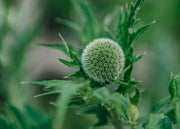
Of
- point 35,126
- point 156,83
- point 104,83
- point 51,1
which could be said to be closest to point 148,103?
point 156,83

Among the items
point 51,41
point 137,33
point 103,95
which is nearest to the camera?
point 103,95

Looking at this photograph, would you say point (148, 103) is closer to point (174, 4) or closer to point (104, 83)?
point (104, 83)

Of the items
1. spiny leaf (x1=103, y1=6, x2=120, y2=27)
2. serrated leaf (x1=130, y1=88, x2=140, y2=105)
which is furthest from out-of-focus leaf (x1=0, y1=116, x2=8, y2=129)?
spiny leaf (x1=103, y1=6, x2=120, y2=27)

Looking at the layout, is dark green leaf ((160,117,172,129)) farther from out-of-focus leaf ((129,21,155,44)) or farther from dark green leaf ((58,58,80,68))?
dark green leaf ((58,58,80,68))

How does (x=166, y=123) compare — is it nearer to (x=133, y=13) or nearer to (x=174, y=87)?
(x=174, y=87)

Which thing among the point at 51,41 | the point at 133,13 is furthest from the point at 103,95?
the point at 51,41

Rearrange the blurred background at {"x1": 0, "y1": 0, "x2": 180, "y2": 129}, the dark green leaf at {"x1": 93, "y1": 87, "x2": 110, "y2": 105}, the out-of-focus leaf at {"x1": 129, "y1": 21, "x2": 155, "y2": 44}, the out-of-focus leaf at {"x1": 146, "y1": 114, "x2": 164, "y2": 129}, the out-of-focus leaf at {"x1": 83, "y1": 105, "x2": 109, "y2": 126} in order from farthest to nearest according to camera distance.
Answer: the blurred background at {"x1": 0, "y1": 0, "x2": 180, "y2": 129}, the out-of-focus leaf at {"x1": 83, "y1": 105, "x2": 109, "y2": 126}, the out-of-focus leaf at {"x1": 129, "y1": 21, "x2": 155, "y2": 44}, the out-of-focus leaf at {"x1": 146, "y1": 114, "x2": 164, "y2": 129}, the dark green leaf at {"x1": 93, "y1": 87, "x2": 110, "y2": 105}
